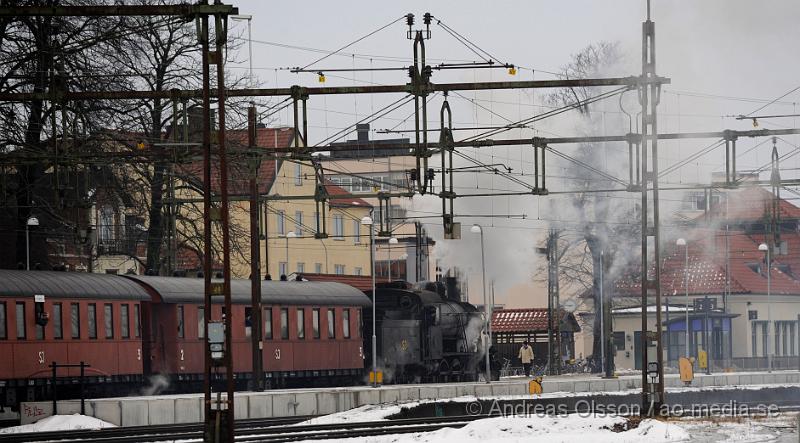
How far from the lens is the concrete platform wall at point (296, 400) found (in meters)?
36.5

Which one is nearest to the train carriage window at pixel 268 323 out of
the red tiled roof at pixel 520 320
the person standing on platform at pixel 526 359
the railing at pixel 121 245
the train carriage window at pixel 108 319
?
the train carriage window at pixel 108 319

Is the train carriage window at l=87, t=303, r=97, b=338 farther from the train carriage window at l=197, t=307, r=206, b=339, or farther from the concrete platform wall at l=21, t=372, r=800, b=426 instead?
the train carriage window at l=197, t=307, r=206, b=339

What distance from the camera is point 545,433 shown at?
1214 inches

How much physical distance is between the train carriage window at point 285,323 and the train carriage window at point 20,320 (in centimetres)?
1163

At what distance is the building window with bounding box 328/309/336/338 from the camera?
50094 mm

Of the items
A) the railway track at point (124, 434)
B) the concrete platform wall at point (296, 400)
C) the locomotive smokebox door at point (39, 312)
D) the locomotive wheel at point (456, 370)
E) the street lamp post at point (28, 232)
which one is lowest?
the locomotive wheel at point (456, 370)

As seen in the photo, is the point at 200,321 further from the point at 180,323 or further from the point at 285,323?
the point at 285,323

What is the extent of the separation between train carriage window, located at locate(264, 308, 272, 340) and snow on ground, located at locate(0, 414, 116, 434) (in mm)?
11037

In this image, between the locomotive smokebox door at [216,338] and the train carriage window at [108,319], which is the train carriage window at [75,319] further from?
the locomotive smokebox door at [216,338]

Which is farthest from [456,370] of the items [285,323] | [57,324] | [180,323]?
[57,324]

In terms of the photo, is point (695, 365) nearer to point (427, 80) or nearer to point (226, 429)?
point (427, 80)

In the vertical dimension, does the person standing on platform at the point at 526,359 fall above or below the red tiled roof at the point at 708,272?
below

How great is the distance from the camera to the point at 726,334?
72688 mm

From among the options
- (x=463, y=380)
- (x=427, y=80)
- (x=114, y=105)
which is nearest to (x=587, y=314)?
(x=463, y=380)
